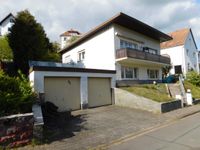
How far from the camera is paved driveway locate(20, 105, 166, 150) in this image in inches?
304

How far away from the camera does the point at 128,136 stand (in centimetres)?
864

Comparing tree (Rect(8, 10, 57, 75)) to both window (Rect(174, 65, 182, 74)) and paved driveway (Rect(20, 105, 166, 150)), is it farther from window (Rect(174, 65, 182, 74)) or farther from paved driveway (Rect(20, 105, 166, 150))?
window (Rect(174, 65, 182, 74))

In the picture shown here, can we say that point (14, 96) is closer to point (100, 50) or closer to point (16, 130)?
point (16, 130)

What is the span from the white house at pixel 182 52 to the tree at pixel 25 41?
23632mm

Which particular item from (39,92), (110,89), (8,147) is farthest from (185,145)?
(110,89)

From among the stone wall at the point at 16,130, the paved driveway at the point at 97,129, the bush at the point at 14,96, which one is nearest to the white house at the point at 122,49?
the paved driveway at the point at 97,129

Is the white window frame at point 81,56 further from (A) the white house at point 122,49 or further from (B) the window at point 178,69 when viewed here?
(B) the window at point 178,69

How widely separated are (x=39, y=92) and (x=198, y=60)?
1562 inches

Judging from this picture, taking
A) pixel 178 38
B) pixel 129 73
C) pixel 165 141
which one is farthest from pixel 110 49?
pixel 178 38

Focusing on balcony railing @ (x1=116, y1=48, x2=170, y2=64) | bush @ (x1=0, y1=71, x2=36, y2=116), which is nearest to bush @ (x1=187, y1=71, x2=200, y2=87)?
balcony railing @ (x1=116, y1=48, x2=170, y2=64)

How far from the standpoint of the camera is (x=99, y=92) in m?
16.4

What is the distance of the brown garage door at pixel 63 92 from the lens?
13.3 m

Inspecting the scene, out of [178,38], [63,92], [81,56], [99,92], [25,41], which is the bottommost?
[99,92]

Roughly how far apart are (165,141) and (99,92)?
9.20 metres
